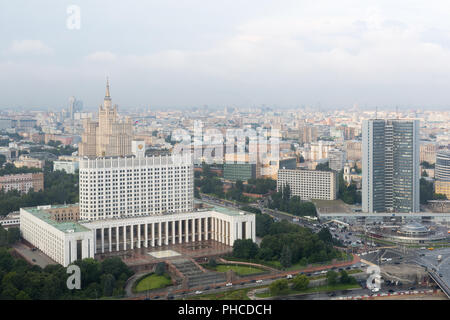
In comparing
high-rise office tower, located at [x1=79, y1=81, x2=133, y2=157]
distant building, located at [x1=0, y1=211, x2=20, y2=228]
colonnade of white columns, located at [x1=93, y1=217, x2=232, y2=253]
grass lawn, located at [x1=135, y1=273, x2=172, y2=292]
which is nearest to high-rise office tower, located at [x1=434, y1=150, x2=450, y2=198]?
colonnade of white columns, located at [x1=93, y1=217, x2=232, y2=253]

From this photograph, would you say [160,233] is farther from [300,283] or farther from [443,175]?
[443,175]

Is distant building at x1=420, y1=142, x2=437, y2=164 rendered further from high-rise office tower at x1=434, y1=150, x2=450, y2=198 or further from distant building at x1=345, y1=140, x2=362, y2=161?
high-rise office tower at x1=434, y1=150, x2=450, y2=198

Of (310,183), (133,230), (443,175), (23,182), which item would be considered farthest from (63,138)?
(133,230)

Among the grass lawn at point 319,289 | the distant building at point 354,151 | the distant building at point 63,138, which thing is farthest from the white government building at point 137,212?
the distant building at point 63,138

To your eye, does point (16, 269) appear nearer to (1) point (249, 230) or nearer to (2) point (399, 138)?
(1) point (249, 230)

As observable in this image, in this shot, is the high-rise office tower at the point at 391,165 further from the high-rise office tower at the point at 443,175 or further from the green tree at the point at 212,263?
the green tree at the point at 212,263

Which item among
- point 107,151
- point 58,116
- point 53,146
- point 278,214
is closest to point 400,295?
point 278,214

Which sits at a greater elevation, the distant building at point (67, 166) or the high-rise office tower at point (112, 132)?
the high-rise office tower at point (112, 132)
